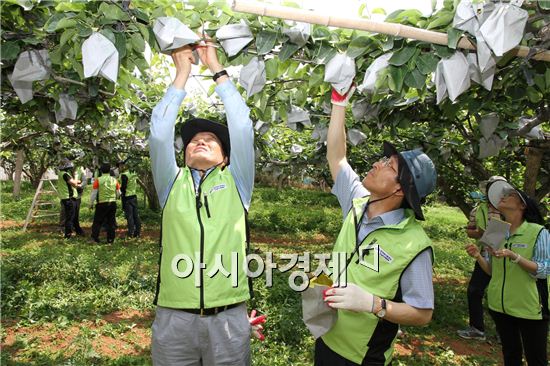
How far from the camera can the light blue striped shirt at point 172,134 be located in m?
2.01

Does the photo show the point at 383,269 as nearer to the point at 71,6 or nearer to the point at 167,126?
the point at 167,126

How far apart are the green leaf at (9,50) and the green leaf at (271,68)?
122 cm

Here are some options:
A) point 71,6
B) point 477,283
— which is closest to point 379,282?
point 71,6

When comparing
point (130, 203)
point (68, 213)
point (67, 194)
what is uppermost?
point (67, 194)

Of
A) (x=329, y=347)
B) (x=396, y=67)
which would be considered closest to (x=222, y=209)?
(x=329, y=347)

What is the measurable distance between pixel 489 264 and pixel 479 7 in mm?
2718

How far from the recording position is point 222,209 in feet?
6.64

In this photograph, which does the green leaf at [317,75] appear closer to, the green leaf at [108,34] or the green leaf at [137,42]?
the green leaf at [137,42]

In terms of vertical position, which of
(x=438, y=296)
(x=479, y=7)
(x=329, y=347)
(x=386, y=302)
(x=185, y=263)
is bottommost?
(x=438, y=296)

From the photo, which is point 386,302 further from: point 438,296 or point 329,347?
point 438,296

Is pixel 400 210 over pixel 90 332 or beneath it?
over

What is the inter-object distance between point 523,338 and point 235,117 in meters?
2.90

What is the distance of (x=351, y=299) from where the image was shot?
5.64 ft

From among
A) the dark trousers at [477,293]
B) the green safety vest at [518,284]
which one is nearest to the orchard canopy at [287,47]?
the green safety vest at [518,284]
